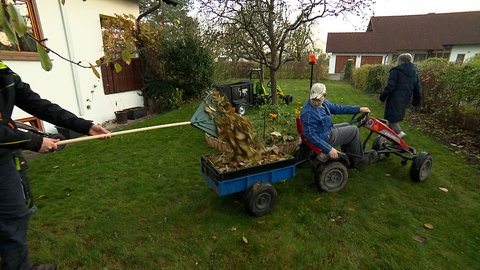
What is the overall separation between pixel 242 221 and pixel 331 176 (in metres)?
1.45

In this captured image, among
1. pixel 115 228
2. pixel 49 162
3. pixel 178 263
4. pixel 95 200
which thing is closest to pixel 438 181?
pixel 178 263

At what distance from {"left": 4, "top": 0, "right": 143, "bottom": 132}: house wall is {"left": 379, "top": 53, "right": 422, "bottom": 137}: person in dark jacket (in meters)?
7.02

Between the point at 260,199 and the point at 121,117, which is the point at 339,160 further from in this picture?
the point at 121,117

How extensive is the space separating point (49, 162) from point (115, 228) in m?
2.90

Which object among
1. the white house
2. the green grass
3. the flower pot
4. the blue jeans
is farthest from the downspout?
the white house

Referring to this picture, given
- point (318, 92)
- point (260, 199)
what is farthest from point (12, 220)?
point (318, 92)

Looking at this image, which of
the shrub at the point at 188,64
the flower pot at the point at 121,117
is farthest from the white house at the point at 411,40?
the flower pot at the point at 121,117

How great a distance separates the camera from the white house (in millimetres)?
27034

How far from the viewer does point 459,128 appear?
6.51 m

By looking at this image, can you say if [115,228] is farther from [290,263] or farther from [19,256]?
[290,263]

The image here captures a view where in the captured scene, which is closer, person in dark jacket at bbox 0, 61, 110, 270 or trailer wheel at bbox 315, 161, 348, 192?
person in dark jacket at bbox 0, 61, 110, 270

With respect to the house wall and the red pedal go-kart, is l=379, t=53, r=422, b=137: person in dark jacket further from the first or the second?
the house wall

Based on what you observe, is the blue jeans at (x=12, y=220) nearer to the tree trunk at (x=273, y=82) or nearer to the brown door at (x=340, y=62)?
the tree trunk at (x=273, y=82)

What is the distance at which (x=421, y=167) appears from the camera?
4.02m
